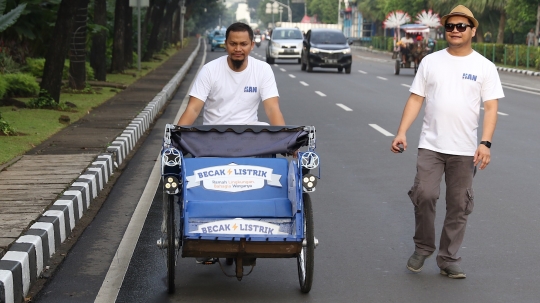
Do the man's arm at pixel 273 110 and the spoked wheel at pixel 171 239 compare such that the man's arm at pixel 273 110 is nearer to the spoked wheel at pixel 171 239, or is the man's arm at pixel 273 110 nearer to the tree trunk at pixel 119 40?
the spoked wheel at pixel 171 239

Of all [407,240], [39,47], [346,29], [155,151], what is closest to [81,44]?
[39,47]

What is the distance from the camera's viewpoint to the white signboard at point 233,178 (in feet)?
19.6

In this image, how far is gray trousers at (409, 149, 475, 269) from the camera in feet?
21.2

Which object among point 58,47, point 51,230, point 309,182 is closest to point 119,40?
point 58,47

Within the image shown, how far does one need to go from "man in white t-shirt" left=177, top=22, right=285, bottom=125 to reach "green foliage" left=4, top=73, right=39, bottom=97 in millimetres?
13535

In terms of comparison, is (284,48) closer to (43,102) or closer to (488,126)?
(43,102)

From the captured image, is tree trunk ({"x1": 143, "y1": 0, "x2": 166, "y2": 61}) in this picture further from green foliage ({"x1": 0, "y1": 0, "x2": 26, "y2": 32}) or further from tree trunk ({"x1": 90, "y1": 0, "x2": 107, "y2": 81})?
green foliage ({"x1": 0, "y1": 0, "x2": 26, "y2": 32})

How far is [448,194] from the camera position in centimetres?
657

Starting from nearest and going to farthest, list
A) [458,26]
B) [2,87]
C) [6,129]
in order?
[458,26] → [6,129] → [2,87]

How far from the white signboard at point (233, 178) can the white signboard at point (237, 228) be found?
0.33 metres

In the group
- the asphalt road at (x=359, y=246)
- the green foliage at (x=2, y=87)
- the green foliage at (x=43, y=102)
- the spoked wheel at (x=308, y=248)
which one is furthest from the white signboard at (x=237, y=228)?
the green foliage at (x=43, y=102)

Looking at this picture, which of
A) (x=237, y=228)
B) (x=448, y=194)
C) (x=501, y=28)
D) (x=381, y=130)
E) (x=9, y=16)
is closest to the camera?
(x=237, y=228)

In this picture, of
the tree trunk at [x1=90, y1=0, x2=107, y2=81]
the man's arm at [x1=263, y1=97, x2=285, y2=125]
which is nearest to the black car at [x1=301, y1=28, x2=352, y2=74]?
the tree trunk at [x1=90, y1=0, x2=107, y2=81]

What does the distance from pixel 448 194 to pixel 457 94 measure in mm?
669
